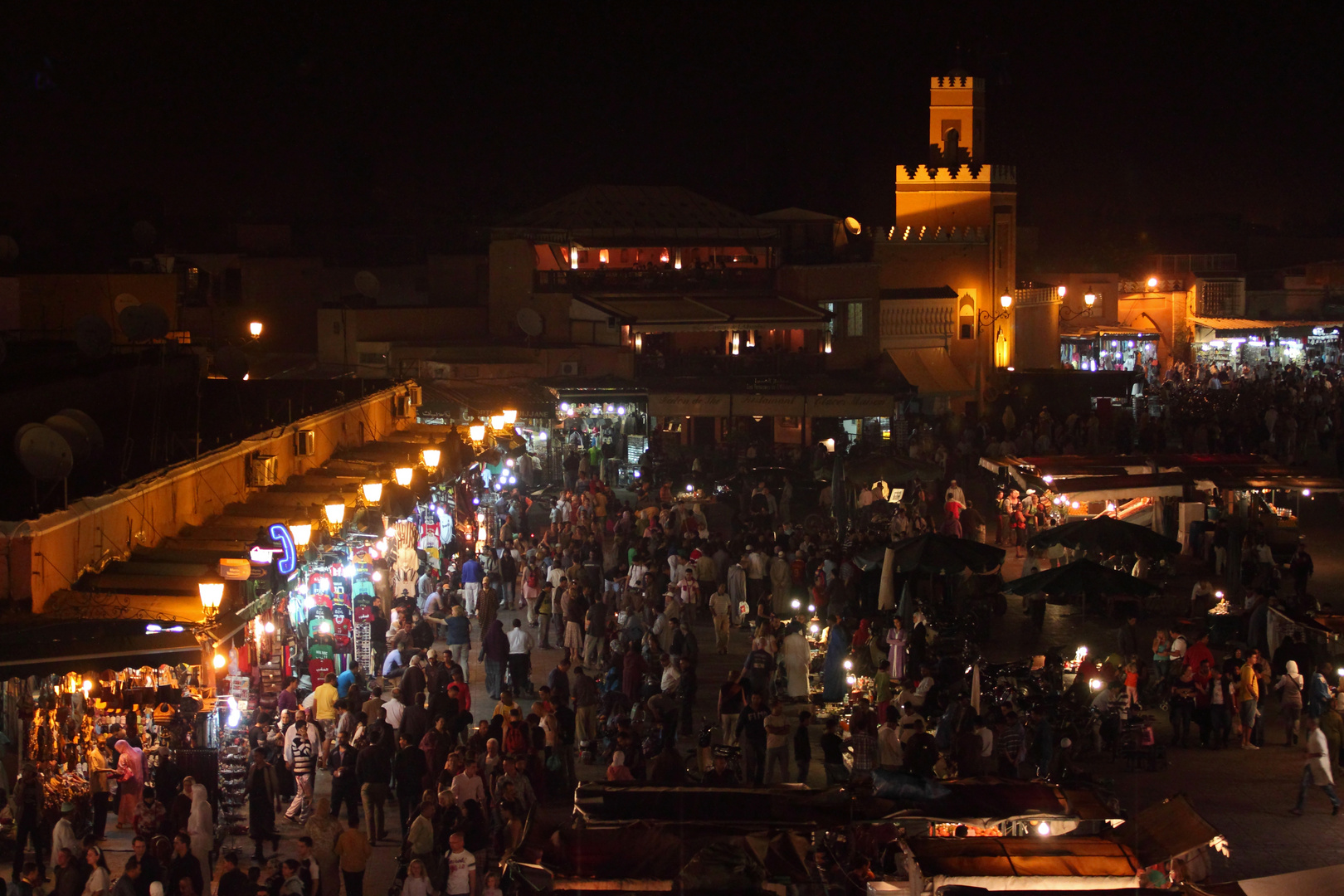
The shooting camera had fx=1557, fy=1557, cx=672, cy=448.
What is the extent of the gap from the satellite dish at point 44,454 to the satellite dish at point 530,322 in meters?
23.0

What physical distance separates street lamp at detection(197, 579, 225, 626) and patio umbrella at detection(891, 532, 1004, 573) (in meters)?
7.85

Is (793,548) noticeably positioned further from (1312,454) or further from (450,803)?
(1312,454)

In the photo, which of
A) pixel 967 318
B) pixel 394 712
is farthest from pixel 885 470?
pixel 967 318

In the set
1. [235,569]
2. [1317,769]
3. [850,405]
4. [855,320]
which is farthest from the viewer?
[855,320]

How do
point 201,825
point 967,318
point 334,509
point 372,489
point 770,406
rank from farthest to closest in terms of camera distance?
point 967,318
point 770,406
point 372,489
point 334,509
point 201,825

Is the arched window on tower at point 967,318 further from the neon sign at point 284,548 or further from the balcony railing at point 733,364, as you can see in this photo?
the neon sign at point 284,548

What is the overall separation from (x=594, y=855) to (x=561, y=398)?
900 inches

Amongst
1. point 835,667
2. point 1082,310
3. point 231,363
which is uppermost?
point 1082,310

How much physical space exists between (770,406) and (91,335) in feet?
52.4

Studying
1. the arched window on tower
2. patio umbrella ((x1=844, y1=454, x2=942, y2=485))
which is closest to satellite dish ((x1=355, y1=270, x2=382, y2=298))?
patio umbrella ((x1=844, y1=454, x2=942, y2=485))

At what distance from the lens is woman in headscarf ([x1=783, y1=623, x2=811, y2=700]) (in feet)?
50.2

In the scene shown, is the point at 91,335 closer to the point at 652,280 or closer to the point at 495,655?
the point at 495,655

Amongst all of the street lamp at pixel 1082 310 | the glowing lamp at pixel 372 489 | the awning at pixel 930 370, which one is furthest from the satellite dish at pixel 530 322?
the street lamp at pixel 1082 310

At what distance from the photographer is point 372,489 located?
18.4 meters
